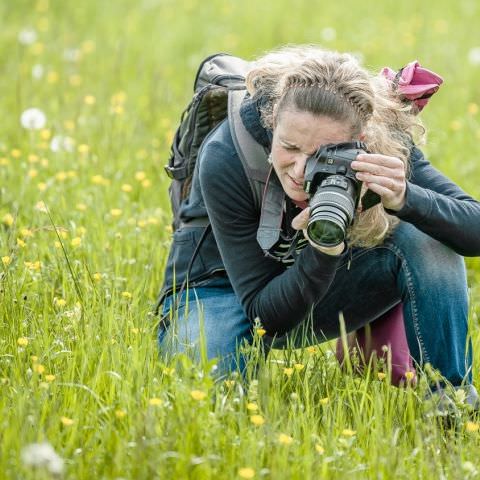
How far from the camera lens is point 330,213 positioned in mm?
2461

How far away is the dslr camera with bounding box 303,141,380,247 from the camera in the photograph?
247cm

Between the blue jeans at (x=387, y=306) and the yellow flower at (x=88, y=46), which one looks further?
the yellow flower at (x=88, y=46)

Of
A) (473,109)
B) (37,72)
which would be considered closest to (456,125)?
(473,109)

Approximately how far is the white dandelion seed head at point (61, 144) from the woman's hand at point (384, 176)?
228 cm

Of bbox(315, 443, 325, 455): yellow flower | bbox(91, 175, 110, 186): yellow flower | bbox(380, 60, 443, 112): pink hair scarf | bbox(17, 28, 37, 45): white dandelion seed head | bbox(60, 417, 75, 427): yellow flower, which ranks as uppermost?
bbox(380, 60, 443, 112): pink hair scarf

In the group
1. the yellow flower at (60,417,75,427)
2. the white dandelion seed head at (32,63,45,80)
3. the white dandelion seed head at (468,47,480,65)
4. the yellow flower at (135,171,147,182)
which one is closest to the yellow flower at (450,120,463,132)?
the white dandelion seed head at (468,47,480,65)

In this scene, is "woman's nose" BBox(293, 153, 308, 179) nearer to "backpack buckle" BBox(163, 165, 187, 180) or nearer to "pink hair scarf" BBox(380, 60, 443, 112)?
"pink hair scarf" BBox(380, 60, 443, 112)

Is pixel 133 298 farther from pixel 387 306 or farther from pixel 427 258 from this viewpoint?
pixel 427 258

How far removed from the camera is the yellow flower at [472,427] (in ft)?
8.57

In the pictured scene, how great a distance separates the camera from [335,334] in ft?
10.5

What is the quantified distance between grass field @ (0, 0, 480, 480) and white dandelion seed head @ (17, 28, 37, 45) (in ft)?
0.07

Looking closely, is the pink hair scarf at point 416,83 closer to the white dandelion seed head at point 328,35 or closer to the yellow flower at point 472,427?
the yellow flower at point 472,427

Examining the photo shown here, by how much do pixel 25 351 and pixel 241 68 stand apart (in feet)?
3.53

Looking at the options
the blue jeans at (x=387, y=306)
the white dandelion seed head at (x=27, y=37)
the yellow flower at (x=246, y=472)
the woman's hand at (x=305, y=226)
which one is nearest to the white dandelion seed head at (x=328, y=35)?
the white dandelion seed head at (x=27, y=37)
